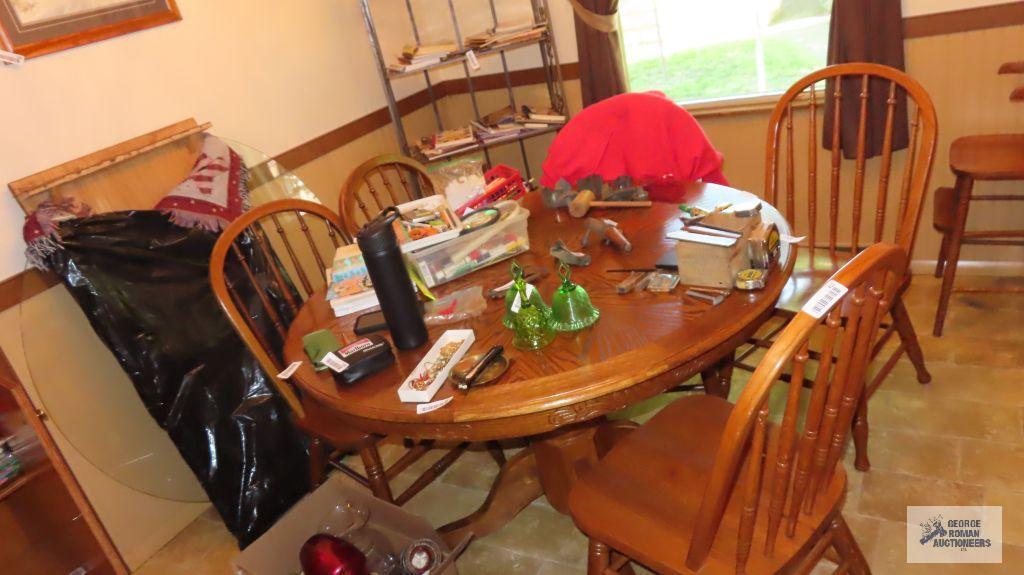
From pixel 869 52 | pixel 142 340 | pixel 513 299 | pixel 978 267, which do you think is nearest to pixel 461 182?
pixel 513 299

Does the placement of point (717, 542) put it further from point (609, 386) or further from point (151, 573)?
point (151, 573)

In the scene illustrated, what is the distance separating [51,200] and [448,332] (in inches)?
53.4

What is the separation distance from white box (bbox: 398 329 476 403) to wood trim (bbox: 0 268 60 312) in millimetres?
1305

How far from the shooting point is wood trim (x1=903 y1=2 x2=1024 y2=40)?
7.36 feet

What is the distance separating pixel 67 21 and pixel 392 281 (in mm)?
1520

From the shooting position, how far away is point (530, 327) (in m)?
1.35

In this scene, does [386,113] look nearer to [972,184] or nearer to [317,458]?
[317,458]

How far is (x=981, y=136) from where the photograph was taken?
2307mm

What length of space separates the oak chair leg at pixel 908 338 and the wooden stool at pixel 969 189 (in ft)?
0.96

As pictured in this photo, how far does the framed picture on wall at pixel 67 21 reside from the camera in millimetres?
1943

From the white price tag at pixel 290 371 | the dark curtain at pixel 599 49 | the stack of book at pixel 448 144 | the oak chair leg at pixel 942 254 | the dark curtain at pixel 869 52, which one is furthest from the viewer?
the stack of book at pixel 448 144

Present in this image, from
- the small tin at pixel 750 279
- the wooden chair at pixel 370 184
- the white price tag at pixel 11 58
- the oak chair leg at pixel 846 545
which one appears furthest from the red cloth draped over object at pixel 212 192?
the oak chair leg at pixel 846 545

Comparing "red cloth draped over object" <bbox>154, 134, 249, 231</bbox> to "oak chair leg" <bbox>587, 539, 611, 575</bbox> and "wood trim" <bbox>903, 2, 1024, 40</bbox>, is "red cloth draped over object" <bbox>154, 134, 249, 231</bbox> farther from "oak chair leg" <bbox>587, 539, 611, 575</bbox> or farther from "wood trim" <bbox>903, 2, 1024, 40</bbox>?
"wood trim" <bbox>903, 2, 1024, 40</bbox>

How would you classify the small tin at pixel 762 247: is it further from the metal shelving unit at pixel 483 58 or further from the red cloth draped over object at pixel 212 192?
the metal shelving unit at pixel 483 58
